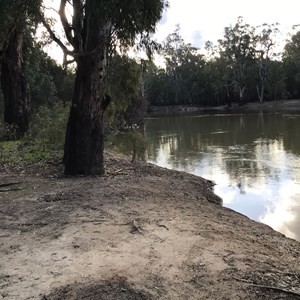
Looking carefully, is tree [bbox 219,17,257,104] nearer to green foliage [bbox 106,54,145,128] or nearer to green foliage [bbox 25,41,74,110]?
green foliage [bbox 25,41,74,110]

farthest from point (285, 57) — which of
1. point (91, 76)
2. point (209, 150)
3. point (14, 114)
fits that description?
point (91, 76)

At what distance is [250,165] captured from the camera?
13.8 meters

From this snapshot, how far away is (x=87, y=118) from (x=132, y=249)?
473 centimetres

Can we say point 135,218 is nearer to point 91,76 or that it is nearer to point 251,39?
point 91,76

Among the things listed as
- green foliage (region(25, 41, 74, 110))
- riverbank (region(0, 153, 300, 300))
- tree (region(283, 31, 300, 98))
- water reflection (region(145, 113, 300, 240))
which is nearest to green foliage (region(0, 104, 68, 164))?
riverbank (region(0, 153, 300, 300))

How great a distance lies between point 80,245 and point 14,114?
1176cm

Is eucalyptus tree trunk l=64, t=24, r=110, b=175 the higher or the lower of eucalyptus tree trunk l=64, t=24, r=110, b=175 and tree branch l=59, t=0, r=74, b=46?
the lower

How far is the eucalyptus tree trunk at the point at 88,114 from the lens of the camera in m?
8.65

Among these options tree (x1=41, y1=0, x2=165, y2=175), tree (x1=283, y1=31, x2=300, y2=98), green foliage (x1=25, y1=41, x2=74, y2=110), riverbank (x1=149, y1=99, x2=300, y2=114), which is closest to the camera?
tree (x1=41, y1=0, x2=165, y2=175)

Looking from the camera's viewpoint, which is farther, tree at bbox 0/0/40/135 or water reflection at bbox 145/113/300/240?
tree at bbox 0/0/40/135

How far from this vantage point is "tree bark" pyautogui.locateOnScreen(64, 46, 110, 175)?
8.66 meters

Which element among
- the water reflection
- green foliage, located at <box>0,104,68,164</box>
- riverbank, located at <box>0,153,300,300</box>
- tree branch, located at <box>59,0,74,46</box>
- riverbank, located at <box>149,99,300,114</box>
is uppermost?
tree branch, located at <box>59,0,74,46</box>

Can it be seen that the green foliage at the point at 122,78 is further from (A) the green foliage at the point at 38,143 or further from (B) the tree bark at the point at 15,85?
(B) the tree bark at the point at 15,85

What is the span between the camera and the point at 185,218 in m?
5.91
